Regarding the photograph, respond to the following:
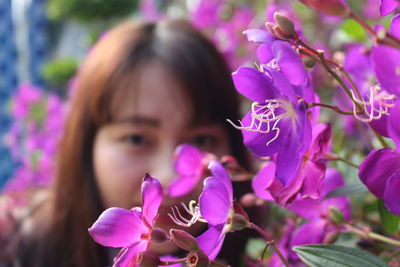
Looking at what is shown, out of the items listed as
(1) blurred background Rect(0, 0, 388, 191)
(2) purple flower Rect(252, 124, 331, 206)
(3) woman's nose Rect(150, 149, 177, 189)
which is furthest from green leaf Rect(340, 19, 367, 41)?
(2) purple flower Rect(252, 124, 331, 206)

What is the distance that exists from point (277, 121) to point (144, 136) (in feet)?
2.27

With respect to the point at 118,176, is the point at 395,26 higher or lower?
higher

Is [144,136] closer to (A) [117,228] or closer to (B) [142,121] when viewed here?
(B) [142,121]

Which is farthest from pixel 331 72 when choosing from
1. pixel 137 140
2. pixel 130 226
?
pixel 137 140

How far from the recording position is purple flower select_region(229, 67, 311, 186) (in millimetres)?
230

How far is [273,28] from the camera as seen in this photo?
0.26 metres

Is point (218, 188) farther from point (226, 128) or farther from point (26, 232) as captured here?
point (26, 232)

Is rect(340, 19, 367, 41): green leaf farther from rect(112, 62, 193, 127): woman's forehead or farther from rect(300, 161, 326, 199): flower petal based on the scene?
rect(300, 161, 326, 199): flower petal

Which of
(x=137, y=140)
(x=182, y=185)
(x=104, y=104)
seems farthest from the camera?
(x=104, y=104)

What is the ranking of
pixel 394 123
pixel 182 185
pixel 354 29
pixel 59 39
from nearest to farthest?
pixel 394 123, pixel 182 185, pixel 354 29, pixel 59 39

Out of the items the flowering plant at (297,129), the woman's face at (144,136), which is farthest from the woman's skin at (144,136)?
the flowering plant at (297,129)

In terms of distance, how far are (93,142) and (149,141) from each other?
24 cm

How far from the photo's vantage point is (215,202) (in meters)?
0.25

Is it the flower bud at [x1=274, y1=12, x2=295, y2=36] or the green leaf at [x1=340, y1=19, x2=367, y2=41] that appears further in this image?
the green leaf at [x1=340, y1=19, x2=367, y2=41]
